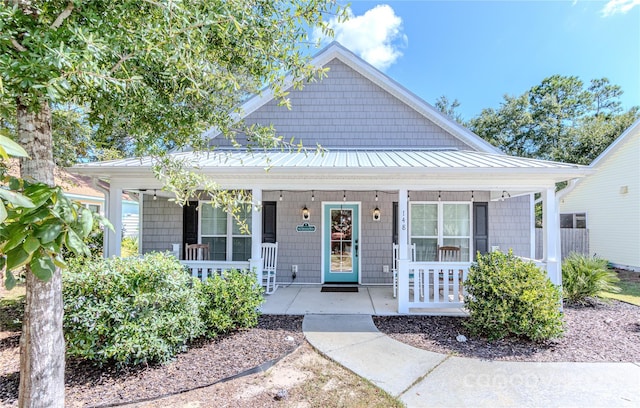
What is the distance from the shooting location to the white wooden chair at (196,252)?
307 inches

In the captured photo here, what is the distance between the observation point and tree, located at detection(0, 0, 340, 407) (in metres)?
1.95

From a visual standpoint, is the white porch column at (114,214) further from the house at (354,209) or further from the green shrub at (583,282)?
the green shrub at (583,282)

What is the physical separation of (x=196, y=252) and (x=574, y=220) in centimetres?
1620

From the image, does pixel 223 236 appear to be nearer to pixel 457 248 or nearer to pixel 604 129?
pixel 457 248

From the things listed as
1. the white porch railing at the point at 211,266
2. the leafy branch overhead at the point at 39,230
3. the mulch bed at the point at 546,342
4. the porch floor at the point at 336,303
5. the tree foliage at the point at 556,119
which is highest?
the tree foliage at the point at 556,119

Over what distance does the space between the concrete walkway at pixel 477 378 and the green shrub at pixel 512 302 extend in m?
0.65

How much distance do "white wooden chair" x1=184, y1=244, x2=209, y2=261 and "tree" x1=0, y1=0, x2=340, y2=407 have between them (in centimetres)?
482

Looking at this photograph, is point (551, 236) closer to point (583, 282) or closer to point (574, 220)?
point (583, 282)

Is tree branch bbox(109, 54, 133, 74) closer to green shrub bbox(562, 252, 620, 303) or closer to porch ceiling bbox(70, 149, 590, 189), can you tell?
porch ceiling bbox(70, 149, 590, 189)

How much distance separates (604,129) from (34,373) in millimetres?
25818

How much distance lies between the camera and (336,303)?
21.5 ft

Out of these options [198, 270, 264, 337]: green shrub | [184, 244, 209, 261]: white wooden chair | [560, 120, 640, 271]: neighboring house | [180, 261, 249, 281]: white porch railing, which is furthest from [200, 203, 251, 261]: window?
[560, 120, 640, 271]: neighboring house

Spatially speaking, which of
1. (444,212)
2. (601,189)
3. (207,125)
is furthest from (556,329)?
(601,189)

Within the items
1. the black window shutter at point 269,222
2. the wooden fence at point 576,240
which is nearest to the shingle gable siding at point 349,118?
the black window shutter at point 269,222
